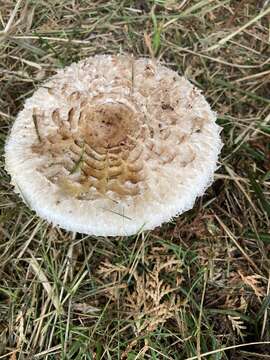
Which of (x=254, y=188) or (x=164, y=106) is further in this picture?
(x=254, y=188)

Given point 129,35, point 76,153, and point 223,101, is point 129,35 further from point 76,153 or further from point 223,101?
point 76,153

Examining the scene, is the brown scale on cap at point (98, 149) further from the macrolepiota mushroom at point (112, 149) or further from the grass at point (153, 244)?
the grass at point (153, 244)

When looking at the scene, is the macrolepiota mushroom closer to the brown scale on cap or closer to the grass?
the brown scale on cap

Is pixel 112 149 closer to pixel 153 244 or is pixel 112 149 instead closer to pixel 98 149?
pixel 98 149

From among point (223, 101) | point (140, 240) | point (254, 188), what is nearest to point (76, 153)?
point (140, 240)

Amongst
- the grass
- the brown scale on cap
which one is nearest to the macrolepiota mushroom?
the brown scale on cap

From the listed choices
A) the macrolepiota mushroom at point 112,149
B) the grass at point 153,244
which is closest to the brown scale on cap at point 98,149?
the macrolepiota mushroom at point 112,149

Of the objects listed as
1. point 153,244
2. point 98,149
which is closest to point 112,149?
point 98,149
